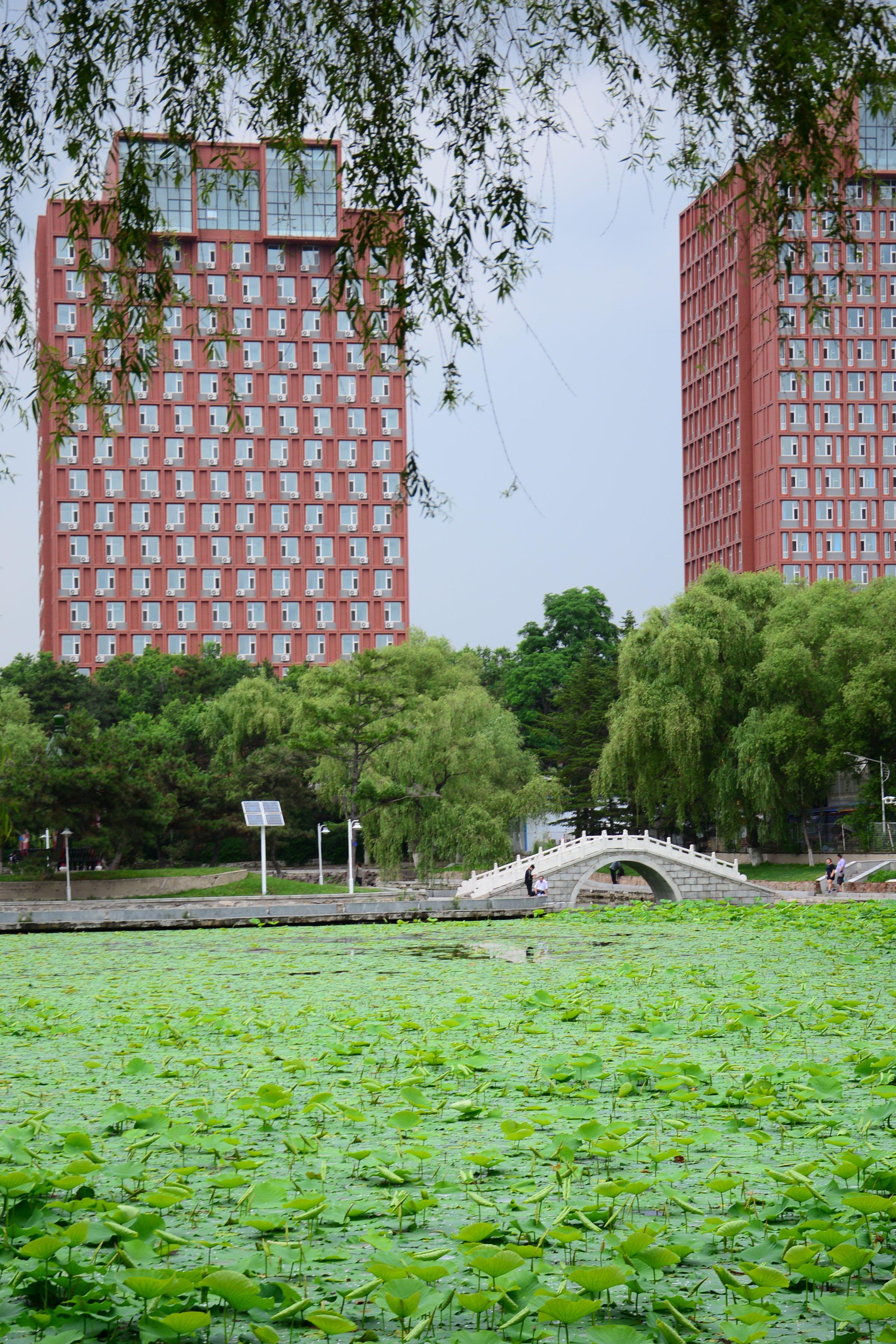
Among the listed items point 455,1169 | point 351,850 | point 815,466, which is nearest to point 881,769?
point 351,850

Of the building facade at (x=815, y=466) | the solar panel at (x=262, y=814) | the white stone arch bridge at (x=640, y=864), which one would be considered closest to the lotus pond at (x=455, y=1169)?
the solar panel at (x=262, y=814)

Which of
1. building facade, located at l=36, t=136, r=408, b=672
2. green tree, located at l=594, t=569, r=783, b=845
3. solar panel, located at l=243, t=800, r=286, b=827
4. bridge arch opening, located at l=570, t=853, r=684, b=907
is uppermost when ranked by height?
building facade, located at l=36, t=136, r=408, b=672

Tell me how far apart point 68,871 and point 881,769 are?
21.2 m

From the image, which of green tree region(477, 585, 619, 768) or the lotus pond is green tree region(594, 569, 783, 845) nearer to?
green tree region(477, 585, 619, 768)

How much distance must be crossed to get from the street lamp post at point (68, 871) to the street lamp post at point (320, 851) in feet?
21.1

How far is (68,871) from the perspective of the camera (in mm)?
36094

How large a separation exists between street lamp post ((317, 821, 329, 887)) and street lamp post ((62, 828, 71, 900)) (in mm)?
6420

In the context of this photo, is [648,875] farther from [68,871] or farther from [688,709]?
[68,871]

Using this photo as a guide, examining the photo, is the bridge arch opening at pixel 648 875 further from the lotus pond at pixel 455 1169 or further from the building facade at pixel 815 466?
the building facade at pixel 815 466

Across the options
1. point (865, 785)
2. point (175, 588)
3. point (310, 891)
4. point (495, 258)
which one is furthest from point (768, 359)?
point (495, 258)

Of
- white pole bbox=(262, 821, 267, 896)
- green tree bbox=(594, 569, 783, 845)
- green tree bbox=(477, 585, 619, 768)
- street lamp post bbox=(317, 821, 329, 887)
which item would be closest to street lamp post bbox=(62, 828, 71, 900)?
white pole bbox=(262, 821, 267, 896)

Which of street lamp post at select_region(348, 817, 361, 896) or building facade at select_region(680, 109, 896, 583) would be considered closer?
street lamp post at select_region(348, 817, 361, 896)

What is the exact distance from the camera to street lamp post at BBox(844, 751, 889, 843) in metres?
36.6

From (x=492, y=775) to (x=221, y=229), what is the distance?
1389 inches
